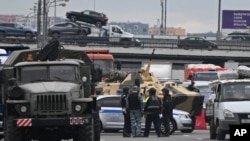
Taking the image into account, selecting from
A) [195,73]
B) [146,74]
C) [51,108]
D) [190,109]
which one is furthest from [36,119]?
[195,73]

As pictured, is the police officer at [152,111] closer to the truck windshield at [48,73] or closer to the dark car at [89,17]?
the truck windshield at [48,73]

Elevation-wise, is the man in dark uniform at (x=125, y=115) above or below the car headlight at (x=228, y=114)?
below

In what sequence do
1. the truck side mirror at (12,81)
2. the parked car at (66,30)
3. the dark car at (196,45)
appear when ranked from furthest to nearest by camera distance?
the parked car at (66,30) < the dark car at (196,45) < the truck side mirror at (12,81)

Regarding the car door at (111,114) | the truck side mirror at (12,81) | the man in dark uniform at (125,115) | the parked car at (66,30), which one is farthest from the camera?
the parked car at (66,30)

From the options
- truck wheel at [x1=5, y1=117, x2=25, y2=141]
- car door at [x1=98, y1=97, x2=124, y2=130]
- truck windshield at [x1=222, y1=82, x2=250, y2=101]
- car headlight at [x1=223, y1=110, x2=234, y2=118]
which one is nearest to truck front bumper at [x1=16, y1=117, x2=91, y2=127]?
truck wheel at [x1=5, y1=117, x2=25, y2=141]

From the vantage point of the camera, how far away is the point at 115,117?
31891 mm

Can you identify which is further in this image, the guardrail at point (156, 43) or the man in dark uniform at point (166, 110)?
the guardrail at point (156, 43)

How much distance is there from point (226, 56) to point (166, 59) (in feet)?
17.1

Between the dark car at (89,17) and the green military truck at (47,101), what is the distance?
65340 millimetres

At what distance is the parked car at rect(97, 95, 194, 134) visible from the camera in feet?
104

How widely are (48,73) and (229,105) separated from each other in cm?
647

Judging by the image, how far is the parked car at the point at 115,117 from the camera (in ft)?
104

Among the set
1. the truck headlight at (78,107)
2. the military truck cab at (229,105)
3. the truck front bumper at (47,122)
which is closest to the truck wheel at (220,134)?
the military truck cab at (229,105)

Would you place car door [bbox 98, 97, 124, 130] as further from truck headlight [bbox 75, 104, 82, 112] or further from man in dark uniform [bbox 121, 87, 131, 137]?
truck headlight [bbox 75, 104, 82, 112]
